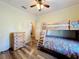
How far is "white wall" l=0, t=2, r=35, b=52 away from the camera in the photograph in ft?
17.1

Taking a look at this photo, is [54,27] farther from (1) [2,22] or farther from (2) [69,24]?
(1) [2,22]

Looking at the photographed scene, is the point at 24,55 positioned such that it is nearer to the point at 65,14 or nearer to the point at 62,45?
the point at 62,45

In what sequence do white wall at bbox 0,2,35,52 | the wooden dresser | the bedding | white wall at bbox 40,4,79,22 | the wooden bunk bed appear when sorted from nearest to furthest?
the bedding
the wooden bunk bed
white wall at bbox 40,4,79,22
white wall at bbox 0,2,35,52
the wooden dresser

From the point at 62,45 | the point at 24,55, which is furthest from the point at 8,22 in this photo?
the point at 62,45

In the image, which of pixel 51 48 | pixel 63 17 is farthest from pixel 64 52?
pixel 63 17

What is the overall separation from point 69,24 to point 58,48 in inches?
48.6

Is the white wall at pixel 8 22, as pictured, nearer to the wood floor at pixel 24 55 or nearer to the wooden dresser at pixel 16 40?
the wooden dresser at pixel 16 40

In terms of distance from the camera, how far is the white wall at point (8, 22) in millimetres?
5211

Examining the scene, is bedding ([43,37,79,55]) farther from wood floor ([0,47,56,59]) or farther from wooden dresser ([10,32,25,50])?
wooden dresser ([10,32,25,50])

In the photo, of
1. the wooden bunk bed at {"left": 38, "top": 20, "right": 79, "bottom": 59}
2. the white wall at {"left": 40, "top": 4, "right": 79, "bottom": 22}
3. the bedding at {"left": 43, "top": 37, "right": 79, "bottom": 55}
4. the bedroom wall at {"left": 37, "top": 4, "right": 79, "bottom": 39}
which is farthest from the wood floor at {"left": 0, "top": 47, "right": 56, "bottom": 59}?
the white wall at {"left": 40, "top": 4, "right": 79, "bottom": 22}

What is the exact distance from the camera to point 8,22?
18.6 feet

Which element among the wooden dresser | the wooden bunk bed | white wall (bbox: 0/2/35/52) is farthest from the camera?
the wooden dresser

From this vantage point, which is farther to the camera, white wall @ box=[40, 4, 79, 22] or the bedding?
white wall @ box=[40, 4, 79, 22]

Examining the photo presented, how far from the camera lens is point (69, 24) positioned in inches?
172
